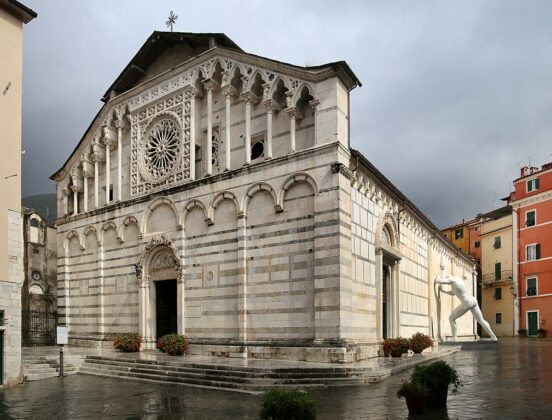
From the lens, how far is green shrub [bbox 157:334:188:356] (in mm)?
21297

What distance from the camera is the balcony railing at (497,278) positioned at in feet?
168

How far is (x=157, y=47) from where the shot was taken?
25953 mm

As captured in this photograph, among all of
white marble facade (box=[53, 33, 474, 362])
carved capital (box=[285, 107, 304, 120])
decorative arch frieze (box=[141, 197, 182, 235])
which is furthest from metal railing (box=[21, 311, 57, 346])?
carved capital (box=[285, 107, 304, 120])

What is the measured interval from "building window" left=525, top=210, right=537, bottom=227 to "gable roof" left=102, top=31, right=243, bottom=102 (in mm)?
33502

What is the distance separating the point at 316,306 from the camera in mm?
18078

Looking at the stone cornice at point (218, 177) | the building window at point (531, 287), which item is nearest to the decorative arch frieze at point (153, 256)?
the stone cornice at point (218, 177)

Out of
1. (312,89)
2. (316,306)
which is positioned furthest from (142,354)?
(312,89)

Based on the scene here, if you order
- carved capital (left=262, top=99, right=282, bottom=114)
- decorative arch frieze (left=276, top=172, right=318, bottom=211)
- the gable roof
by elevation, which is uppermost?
the gable roof

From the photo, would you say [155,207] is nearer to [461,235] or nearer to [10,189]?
[10,189]

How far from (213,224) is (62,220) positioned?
1149 cm

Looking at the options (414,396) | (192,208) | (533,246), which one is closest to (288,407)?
(414,396)

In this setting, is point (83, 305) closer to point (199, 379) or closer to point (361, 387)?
point (199, 379)

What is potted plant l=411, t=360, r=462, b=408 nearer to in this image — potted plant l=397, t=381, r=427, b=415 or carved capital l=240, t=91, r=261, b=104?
potted plant l=397, t=381, r=427, b=415

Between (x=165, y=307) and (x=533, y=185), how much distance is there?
113 ft
